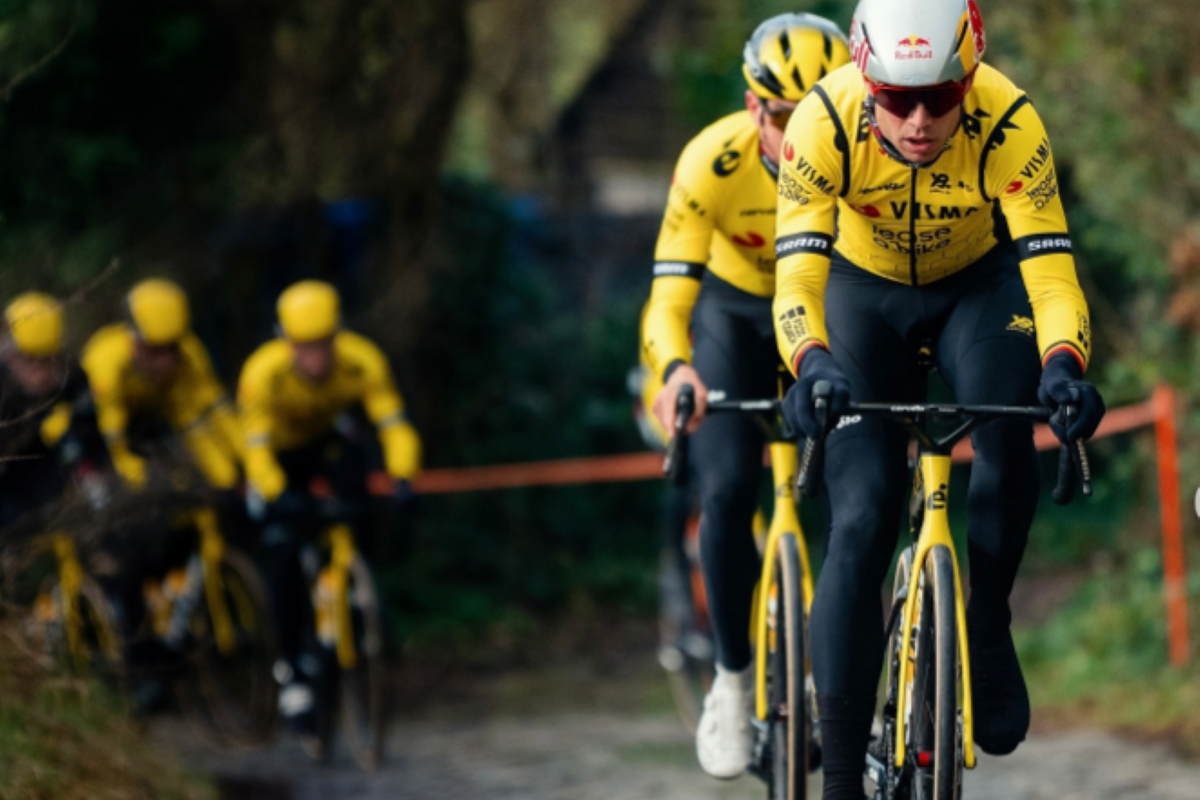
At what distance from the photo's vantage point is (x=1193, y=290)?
27.0 feet

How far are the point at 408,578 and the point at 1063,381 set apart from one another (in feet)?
28.6

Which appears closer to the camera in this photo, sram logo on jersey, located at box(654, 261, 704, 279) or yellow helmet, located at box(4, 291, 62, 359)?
yellow helmet, located at box(4, 291, 62, 359)

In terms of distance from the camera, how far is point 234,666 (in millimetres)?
10164

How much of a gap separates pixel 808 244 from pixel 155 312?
18.0 ft

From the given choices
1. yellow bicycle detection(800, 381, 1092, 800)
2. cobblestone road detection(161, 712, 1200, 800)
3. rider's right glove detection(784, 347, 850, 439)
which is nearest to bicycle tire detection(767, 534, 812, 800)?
yellow bicycle detection(800, 381, 1092, 800)

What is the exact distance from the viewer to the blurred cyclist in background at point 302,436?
349 inches

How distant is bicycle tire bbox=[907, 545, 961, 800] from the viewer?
4.17 m

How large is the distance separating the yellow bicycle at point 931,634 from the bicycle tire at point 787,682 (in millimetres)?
506

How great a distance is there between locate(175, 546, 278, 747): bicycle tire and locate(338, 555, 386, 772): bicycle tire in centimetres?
79

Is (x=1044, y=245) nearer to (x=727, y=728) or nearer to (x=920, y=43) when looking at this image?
(x=920, y=43)

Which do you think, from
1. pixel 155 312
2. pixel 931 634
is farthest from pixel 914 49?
pixel 155 312

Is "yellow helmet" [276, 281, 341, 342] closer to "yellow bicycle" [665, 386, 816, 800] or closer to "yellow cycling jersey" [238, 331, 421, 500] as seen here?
"yellow cycling jersey" [238, 331, 421, 500]

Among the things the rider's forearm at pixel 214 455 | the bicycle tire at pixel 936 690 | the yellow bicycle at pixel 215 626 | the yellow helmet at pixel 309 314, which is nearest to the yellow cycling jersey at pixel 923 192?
the bicycle tire at pixel 936 690

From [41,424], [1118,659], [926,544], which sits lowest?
[1118,659]
